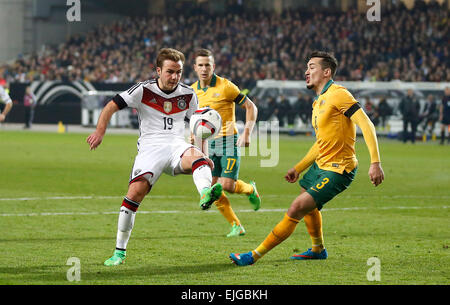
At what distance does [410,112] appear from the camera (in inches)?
1241

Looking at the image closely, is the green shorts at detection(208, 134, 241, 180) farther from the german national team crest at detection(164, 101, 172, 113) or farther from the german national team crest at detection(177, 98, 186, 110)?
the german national team crest at detection(164, 101, 172, 113)

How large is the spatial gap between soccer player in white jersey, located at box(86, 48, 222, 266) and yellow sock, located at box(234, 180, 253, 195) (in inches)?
109

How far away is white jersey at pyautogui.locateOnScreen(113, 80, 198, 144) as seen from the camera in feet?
26.9

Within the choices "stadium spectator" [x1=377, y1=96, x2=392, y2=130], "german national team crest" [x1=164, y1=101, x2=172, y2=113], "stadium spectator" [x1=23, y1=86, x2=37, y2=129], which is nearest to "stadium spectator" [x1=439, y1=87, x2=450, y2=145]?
"stadium spectator" [x1=377, y1=96, x2=392, y2=130]

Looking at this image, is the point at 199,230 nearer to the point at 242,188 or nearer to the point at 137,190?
the point at 242,188

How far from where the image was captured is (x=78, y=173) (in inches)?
752

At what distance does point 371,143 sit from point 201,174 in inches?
63.5

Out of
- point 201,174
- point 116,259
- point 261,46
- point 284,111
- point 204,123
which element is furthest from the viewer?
point 261,46

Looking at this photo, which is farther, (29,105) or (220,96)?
(29,105)

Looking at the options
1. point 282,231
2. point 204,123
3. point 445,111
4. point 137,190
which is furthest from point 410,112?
point 137,190

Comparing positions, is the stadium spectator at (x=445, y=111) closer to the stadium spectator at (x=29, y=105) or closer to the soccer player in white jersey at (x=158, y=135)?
the stadium spectator at (x=29, y=105)

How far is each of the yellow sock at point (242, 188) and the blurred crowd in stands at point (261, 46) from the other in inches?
1022

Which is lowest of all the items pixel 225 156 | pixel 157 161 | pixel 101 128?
pixel 225 156

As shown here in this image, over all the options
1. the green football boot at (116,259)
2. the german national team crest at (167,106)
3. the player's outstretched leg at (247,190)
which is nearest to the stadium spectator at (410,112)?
the player's outstretched leg at (247,190)
